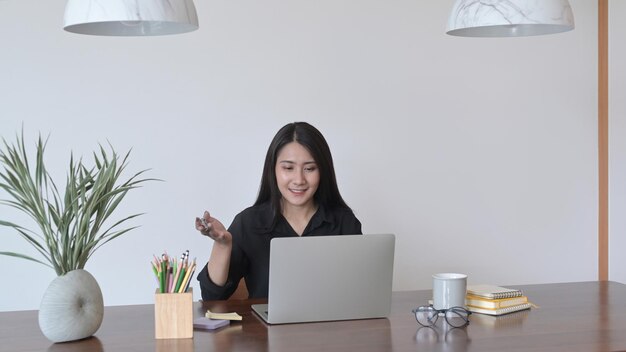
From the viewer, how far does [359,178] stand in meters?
4.25

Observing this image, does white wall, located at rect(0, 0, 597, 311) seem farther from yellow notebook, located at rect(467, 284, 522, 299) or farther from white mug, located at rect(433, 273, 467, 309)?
white mug, located at rect(433, 273, 467, 309)

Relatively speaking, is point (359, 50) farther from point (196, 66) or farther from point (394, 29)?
point (196, 66)

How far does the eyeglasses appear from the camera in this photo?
2.42 m

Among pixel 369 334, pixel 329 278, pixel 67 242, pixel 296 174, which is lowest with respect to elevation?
pixel 369 334

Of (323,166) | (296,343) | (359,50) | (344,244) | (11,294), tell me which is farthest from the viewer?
(359,50)

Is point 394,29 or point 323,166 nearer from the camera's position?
point 323,166

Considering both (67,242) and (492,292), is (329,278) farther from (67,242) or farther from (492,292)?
(67,242)

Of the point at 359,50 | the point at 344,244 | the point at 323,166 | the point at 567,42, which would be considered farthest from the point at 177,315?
the point at 567,42

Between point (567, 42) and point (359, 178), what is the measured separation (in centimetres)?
147

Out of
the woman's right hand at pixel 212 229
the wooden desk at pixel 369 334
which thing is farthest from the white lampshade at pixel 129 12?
the wooden desk at pixel 369 334

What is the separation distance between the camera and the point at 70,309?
2.21 metres

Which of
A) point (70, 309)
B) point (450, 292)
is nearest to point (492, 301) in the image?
point (450, 292)

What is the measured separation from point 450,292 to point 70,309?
112 centimetres

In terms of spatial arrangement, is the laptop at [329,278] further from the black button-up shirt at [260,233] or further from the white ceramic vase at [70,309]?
the black button-up shirt at [260,233]
